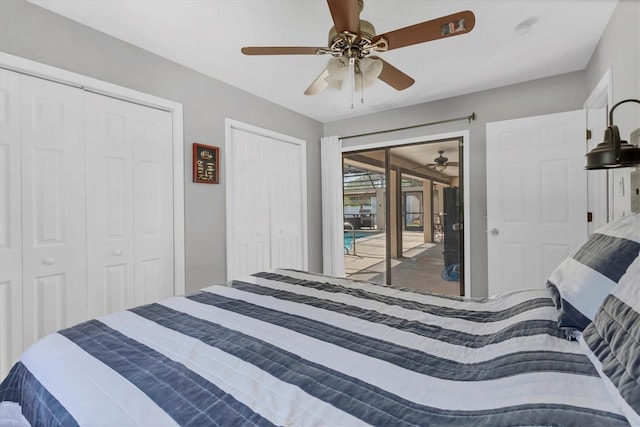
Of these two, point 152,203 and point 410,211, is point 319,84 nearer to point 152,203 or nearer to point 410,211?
point 152,203

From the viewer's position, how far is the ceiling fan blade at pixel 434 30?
1.41 m

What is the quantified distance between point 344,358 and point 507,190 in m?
2.84

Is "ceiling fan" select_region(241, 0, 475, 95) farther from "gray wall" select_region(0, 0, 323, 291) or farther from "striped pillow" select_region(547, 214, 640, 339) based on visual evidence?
"gray wall" select_region(0, 0, 323, 291)

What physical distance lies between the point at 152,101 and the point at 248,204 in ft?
4.48

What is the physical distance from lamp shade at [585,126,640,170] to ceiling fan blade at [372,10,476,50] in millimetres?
797

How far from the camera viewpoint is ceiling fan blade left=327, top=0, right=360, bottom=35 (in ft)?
4.47

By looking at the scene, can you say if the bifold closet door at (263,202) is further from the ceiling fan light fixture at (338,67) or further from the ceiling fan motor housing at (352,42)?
the ceiling fan motor housing at (352,42)

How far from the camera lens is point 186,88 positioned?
2770 millimetres

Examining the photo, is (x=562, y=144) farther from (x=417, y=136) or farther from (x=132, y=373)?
(x=132, y=373)

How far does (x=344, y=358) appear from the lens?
950mm

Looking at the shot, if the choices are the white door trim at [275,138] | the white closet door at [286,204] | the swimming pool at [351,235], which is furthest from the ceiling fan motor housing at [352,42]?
the swimming pool at [351,235]

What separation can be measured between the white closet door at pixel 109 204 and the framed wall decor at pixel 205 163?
→ 551 millimetres

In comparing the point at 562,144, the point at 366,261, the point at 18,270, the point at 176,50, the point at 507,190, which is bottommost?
the point at 366,261

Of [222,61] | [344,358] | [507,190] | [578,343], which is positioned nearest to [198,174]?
[222,61]
